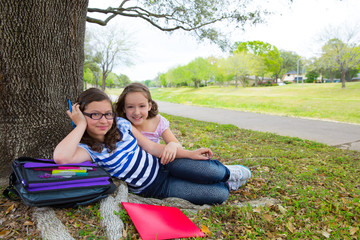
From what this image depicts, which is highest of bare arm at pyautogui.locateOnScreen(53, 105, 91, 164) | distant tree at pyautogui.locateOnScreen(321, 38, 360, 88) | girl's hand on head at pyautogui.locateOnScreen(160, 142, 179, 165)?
distant tree at pyautogui.locateOnScreen(321, 38, 360, 88)

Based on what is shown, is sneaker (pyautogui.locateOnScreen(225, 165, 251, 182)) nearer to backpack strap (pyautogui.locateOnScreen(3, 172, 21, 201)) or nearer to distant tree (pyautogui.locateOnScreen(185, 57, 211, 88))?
backpack strap (pyautogui.locateOnScreen(3, 172, 21, 201))

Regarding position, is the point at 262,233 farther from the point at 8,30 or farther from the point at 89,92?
the point at 8,30

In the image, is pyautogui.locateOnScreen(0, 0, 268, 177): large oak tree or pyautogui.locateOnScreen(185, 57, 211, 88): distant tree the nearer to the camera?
pyautogui.locateOnScreen(0, 0, 268, 177): large oak tree

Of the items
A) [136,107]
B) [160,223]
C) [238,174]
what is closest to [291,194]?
[238,174]

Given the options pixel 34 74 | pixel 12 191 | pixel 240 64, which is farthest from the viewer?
pixel 240 64

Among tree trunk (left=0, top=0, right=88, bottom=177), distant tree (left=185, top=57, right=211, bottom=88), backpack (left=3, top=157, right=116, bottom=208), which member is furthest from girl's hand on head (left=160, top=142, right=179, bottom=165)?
distant tree (left=185, top=57, right=211, bottom=88)

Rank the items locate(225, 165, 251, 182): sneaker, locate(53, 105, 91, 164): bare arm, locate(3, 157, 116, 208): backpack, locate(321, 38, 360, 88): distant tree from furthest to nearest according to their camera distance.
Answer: locate(321, 38, 360, 88): distant tree
locate(225, 165, 251, 182): sneaker
locate(53, 105, 91, 164): bare arm
locate(3, 157, 116, 208): backpack

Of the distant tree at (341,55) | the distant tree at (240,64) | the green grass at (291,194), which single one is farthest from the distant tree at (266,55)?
the green grass at (291,194)

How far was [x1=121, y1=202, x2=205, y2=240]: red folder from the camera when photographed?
196 cm

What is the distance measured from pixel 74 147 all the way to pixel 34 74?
1144 mm

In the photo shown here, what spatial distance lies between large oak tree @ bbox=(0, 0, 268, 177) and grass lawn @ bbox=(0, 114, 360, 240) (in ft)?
2.56

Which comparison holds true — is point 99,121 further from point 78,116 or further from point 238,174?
point 238,174

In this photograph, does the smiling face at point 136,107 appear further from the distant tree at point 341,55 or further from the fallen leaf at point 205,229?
the distant tree at point 341,55

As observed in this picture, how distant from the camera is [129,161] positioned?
2541 millimetres
